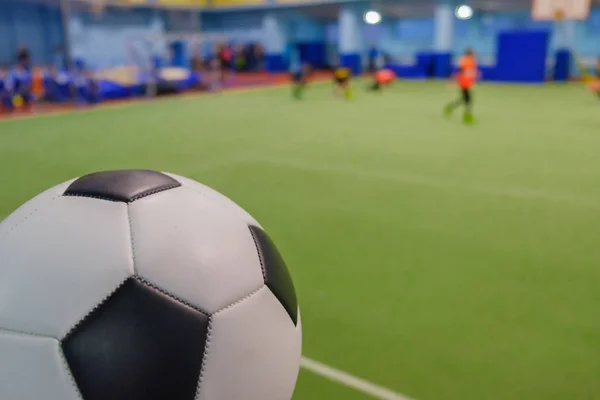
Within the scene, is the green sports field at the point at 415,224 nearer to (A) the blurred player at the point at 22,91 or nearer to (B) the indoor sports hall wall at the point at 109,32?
(A) the blurred player at the point at 22,91

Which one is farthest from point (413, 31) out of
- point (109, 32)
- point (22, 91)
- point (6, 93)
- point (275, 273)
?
point (275, 273)

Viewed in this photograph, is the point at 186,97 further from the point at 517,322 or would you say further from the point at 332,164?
the point at 517,322

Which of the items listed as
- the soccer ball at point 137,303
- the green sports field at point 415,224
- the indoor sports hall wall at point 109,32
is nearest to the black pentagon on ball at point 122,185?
the soccer ball at point 137,303

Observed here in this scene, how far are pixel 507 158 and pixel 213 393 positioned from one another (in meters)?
6.37

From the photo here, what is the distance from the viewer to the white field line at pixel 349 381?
2260 mm

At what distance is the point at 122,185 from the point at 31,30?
2560 centimetres

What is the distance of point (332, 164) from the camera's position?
664 centimetres

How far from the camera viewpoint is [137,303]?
1482 millimetres

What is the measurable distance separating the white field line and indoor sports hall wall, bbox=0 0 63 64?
81.8 ft

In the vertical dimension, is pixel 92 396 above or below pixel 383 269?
above

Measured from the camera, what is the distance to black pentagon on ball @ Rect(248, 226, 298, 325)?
5.75ft

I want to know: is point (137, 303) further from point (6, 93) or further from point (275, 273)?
point (6, 93)

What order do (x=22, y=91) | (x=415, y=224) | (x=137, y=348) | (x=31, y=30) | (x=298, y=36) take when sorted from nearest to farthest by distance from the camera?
1. (x=137, y=348)
2. (x=415, y=224)
3. (x=22, y=91)
4. (x=31, y=30)
5. (x=298, y=36)

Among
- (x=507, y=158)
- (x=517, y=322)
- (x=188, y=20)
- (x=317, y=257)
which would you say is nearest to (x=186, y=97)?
(x=507, y=158)
